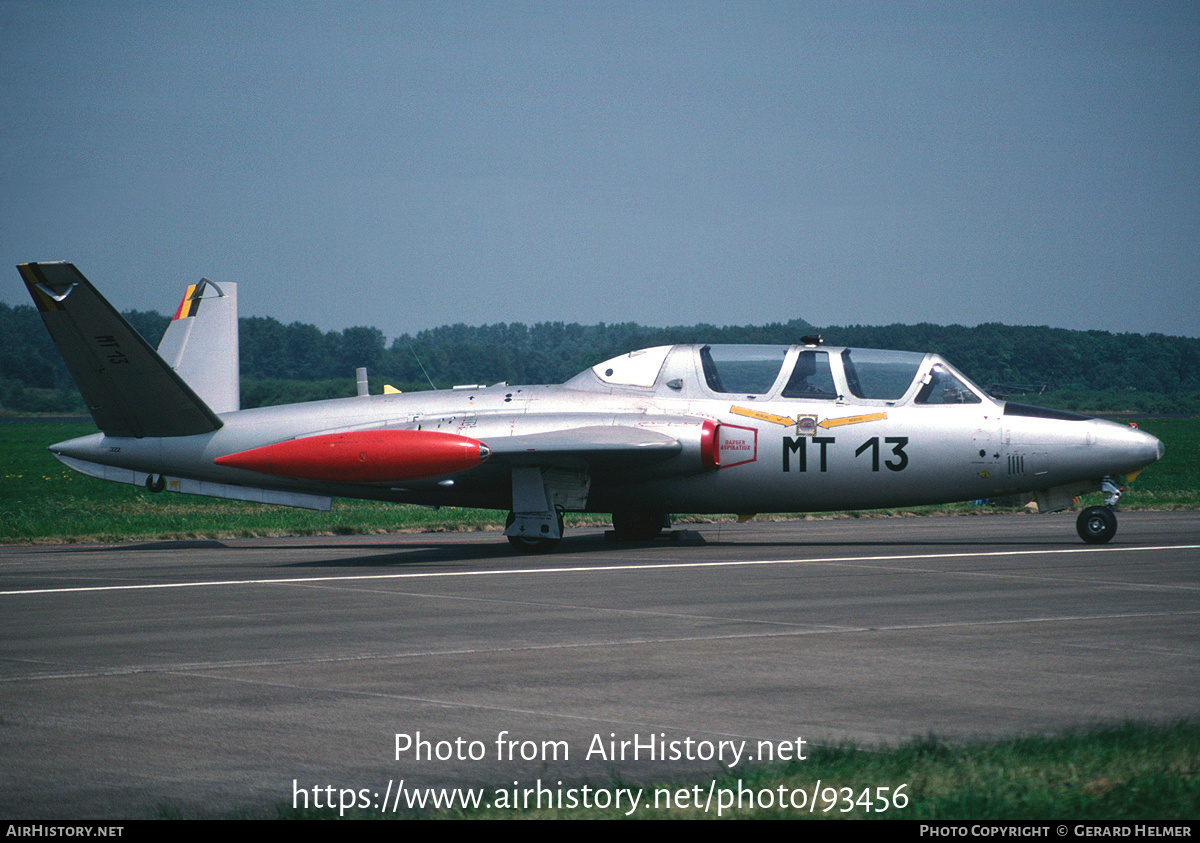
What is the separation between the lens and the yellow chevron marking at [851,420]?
16.9 m

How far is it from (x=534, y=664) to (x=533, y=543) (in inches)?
344

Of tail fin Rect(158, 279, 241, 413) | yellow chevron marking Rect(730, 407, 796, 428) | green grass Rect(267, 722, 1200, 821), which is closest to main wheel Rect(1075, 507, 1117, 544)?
yellow chevron marking Rect(730, 407, 796, 428)

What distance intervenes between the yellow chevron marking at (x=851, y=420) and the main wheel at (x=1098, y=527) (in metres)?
3.00

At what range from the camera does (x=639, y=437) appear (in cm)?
1695

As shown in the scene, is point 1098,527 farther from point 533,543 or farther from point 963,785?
point 963,785

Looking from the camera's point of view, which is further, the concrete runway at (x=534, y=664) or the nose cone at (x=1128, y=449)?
the nose cone at (x=1128, y=449)

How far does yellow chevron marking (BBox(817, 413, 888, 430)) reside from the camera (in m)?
16.9

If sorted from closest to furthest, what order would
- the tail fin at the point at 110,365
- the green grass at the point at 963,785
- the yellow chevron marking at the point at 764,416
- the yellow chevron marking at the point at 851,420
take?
the green grass at the point at 963,785 → the tail fin at the point at 110,365 → the yellow chevron marking at the point at 851,420 → the yellow chevron marking at the point at 764,416

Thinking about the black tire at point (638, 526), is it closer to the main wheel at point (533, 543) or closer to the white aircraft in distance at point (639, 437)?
the white aircraft in distance at point (639, 437)

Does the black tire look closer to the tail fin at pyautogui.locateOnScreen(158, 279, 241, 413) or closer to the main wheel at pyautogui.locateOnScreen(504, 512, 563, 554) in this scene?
the main wheel at pyautogui.locateOnScreen(504, 512, 563, 554)

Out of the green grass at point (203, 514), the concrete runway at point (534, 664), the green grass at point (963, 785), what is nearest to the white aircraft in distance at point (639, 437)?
the concrete runway at point (534, 664)

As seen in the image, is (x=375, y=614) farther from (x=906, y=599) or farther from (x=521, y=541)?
(x=521, y=541)

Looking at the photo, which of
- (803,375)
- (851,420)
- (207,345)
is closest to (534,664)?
(851,420)

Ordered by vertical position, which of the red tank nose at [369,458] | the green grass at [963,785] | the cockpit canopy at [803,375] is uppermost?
the cockpit canopy at [803,375]
